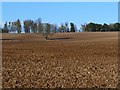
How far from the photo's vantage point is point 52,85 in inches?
445

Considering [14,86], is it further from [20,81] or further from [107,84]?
[107,84]

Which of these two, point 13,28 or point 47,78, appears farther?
point 13,28

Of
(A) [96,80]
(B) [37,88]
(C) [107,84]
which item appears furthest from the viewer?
(A) [96,80]

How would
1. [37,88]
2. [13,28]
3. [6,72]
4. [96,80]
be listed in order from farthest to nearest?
[13,28] → [6,72] → [96,80] → [37,88]

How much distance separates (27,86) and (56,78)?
75.9 inches

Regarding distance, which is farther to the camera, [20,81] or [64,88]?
[20,81]

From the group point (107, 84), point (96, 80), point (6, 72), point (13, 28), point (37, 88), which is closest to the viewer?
point (37, 88)

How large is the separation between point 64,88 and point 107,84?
5.91 ft

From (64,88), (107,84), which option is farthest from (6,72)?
(107,84)

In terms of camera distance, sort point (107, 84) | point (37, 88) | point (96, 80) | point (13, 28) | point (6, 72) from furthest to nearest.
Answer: point (13, 28), point (6, 72), point (96, 80), point (107, 84), point (37, 88)

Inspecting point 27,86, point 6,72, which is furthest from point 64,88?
point 6,72

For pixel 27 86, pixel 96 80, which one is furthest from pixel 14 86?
pixel 96 80

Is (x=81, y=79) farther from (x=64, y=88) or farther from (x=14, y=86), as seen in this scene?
(x=14, y=86)

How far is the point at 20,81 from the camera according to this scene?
12.0 m
